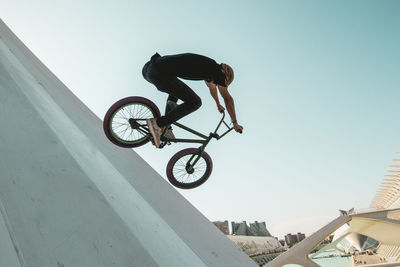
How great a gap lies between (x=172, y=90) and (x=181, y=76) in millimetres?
308

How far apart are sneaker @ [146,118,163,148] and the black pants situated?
83 millimetres

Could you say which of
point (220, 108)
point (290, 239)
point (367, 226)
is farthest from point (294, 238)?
point (220, 108)

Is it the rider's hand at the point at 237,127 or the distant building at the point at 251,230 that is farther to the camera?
the distant building at the point at 251,230

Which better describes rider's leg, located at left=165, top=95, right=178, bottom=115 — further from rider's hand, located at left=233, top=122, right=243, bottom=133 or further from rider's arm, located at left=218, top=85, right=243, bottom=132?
rider's hand, located at left=233, top=122, right=243, bottom=133

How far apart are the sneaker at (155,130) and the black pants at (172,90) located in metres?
0.08

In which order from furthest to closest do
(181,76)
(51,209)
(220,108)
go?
(220,108) < (181,76) < (51,209)

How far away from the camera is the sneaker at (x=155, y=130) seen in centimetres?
440

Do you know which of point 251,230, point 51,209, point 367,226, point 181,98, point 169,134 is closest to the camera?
point 51,209

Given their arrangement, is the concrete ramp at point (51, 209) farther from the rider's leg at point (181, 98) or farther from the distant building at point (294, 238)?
the distant building at point (294, 238)

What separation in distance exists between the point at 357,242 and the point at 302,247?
7674 cm

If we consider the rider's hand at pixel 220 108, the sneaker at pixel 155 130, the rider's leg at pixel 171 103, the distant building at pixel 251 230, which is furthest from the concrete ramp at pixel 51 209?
the distant building at pixel 251 230

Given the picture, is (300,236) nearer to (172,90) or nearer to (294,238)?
(294,238)

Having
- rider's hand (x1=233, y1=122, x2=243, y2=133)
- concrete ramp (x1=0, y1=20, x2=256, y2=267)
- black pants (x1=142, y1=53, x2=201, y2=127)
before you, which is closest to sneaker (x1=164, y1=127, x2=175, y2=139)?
black pants (x1=142, y1=53, x2=201, y2=127)

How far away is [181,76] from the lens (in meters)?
4.23
